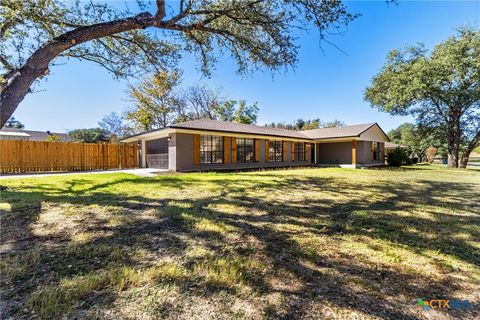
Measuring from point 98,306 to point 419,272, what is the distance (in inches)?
126

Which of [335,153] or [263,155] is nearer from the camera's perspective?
[263,155]

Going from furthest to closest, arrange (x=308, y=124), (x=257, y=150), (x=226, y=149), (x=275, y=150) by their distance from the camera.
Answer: (x=308, y=124), (x=275, y=150), (x=257, y=150), (x=226, y=149)

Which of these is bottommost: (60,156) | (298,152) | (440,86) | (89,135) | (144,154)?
(60,156)

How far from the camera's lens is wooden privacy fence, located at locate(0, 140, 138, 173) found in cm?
1221

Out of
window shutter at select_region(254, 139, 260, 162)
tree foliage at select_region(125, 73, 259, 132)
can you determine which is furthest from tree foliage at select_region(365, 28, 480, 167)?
tree foliage at select_region(125, 73, 259, 132)

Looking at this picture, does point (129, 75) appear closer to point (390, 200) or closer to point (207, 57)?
point (207, 57)

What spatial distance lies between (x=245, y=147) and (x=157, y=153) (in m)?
6.25

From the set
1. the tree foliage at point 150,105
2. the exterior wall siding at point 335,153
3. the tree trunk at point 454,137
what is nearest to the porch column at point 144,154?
the tree foliage at point 150,105

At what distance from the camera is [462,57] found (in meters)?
17.9

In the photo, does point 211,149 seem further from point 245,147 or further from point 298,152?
point 298,152

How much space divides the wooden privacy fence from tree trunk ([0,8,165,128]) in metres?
9.70

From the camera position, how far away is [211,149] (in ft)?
48.2

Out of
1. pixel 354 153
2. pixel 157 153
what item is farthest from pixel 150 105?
pixel 354 153

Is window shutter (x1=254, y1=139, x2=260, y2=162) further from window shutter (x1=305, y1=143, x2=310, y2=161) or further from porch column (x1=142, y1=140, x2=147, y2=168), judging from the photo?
porch column (x1=142, y1=140, x2=147, y2=168)
